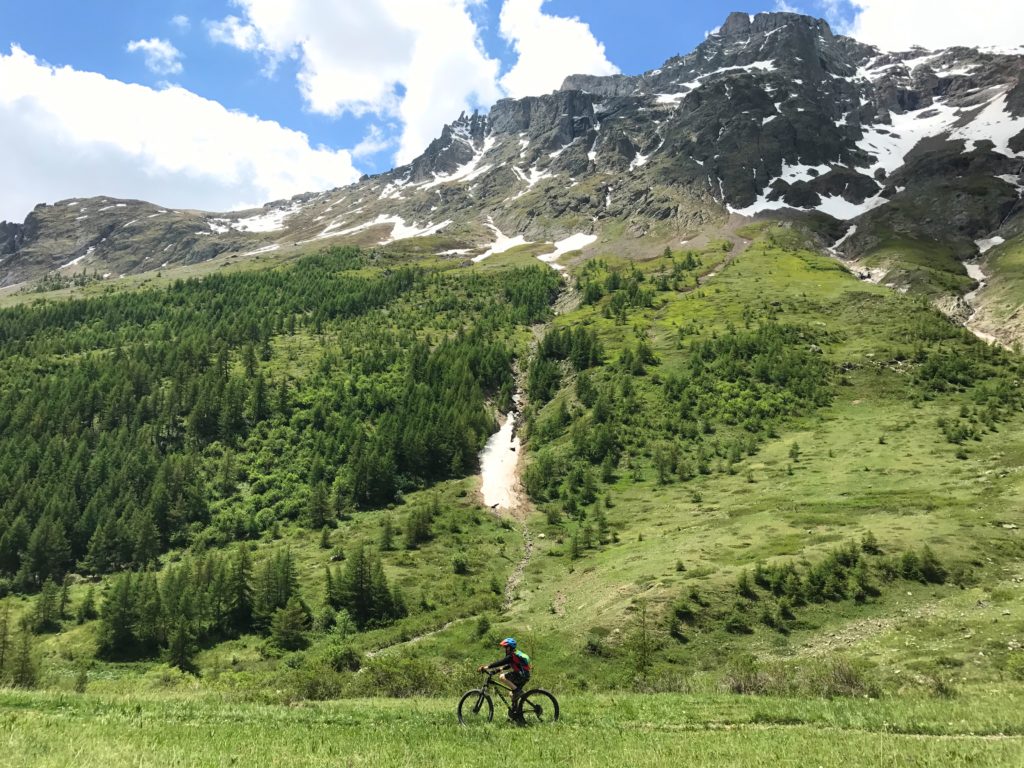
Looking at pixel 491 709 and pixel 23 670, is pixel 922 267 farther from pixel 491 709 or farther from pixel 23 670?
pixel 23 670

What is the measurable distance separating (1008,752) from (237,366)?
508 ft

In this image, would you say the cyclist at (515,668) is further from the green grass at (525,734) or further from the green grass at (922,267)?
the green grass at (922,267)

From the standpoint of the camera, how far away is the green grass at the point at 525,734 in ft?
45.9

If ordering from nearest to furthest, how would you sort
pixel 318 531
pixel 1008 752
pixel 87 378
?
pixel 1008 752
pixel 318 531
pixel 87 378

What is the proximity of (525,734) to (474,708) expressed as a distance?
242cm

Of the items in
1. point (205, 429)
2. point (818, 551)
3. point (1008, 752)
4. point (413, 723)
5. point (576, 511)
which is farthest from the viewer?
point (205, 429)

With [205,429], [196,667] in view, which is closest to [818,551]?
[196,667]

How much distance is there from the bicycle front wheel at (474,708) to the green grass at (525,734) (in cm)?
40

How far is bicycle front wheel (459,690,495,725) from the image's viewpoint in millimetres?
18500

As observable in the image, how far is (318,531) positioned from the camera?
8519cm

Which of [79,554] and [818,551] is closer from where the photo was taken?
[818,551]

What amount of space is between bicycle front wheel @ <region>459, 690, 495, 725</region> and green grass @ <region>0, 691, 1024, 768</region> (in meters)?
0.40

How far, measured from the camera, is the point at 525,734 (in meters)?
17.1

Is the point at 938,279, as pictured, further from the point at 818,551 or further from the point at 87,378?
the point at 87,378
